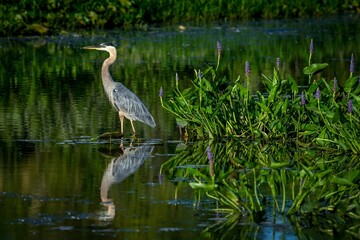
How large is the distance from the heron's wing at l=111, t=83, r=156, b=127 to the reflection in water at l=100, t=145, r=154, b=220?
0.76m

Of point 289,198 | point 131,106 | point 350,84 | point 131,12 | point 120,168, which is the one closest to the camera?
point 289,198

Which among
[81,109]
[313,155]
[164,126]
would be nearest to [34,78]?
[81,109]

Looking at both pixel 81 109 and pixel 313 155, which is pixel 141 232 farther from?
pixel 81 109

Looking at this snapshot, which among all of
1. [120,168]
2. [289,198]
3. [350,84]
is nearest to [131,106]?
[120,168]

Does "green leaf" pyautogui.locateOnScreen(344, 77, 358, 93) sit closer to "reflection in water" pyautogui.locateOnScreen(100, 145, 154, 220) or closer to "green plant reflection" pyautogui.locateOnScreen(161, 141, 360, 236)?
"green plant reflection" pyautogui.locateOnScreen(161, 141, 360, 236)

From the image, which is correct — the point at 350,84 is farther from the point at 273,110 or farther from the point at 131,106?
the point at 131,106

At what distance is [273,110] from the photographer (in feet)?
42.3

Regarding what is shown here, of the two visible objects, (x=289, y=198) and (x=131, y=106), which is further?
(x=131, y=106)

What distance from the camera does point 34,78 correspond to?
20.8 meters

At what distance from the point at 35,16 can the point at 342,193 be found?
22377 mm

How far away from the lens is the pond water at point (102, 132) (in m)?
8.83

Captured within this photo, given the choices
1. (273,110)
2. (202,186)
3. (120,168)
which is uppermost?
(273,110)

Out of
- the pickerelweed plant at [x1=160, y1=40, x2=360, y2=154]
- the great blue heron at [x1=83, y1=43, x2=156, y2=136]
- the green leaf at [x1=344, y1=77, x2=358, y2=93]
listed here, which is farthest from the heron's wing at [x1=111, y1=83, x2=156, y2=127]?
the green leaf at [x1=344, y1=77, x2=358, y2=93]

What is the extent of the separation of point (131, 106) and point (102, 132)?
0.48 meters
